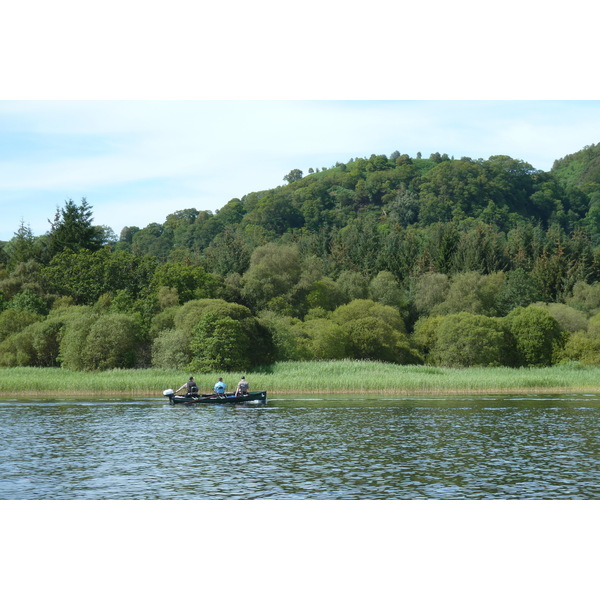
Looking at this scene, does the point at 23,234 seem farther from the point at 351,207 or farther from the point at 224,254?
the point at 351,207

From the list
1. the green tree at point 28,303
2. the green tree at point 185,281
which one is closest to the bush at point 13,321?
the green tree at point 28,303

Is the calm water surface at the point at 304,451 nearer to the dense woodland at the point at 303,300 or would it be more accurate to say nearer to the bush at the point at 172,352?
the bush at the point at 172,352

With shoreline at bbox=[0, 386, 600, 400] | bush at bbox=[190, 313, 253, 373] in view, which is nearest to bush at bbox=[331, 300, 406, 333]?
bush at bbox=[190, 313, 253, 373]

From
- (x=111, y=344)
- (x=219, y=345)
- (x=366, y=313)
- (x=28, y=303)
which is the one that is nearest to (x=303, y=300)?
(x=366, y=313)

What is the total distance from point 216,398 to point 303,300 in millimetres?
49281

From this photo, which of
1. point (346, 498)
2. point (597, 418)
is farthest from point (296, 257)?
point (346, 498)

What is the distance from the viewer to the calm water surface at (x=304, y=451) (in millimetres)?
26641

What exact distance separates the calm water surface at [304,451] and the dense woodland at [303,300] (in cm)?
2466

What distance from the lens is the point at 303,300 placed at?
102 metres

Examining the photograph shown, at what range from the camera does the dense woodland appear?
77562mm

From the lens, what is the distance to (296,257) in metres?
106

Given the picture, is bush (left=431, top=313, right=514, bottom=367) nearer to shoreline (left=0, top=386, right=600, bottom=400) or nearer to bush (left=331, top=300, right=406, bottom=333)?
bush (left=331, top=300, right=406, bottom=333)

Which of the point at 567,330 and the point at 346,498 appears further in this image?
the point at 567,330

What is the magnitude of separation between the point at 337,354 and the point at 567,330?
95.8ft
